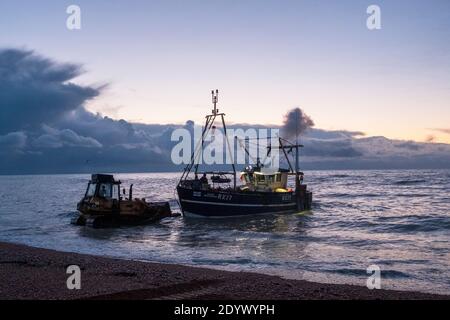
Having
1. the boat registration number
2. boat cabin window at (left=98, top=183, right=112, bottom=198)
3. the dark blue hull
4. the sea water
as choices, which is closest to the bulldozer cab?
boat cabin window at (left=98, top=183, right=112, bottom=198)

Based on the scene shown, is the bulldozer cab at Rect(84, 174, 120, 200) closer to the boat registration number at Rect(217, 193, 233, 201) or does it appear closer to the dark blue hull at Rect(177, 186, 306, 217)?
the dark blue hull at Rect(177, 186, 306, 217)

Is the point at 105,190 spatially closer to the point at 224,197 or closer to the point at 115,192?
the point at 115,192

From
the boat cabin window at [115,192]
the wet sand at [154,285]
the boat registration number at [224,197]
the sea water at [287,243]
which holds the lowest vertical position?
the sea water at [287,243]

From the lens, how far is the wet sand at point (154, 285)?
11689 millimetres

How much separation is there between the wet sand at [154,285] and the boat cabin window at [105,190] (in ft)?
55.4

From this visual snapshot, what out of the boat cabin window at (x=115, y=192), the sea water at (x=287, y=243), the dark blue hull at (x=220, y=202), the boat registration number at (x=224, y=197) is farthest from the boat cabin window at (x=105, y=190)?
the boat registration number at (x=224, y=197)

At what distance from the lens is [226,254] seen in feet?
74.8

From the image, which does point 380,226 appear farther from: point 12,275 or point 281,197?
point 12,275

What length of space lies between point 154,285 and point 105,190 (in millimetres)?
22165

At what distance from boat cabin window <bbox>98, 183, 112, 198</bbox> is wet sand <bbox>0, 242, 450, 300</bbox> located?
665 inches

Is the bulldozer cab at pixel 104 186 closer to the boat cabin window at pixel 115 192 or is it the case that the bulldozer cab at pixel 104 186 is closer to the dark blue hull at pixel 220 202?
the boat cabin window at pixel 115 192
